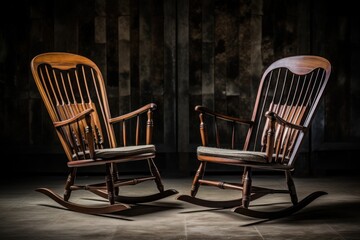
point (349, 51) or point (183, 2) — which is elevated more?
point (183, 2)

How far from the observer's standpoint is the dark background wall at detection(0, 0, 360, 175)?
5.88 meters

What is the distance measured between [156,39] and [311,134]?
72.2 inches

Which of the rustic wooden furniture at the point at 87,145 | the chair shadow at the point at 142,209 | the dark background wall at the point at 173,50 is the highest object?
the dark background wall at the point at 173,50

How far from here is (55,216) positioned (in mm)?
3777

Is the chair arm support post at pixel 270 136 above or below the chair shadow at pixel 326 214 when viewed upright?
above

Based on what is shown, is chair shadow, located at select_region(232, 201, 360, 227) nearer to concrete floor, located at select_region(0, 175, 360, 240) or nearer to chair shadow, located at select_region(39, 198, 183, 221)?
concrete floor, located at select_region(0, 175, 360, 240)

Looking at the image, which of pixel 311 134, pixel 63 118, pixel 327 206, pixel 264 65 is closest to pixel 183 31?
pixel 264 65

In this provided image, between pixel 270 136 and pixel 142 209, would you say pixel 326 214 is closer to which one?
pixel 270 136

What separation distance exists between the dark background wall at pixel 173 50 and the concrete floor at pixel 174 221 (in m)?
1.24

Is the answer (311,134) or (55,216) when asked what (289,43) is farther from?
(55,216)

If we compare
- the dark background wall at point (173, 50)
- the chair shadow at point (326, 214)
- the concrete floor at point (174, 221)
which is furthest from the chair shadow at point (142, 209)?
the dark background wall at point (173, 50)

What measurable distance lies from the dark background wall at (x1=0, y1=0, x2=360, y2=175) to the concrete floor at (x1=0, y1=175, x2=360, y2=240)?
1242 mm

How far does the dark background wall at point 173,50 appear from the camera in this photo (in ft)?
19.3

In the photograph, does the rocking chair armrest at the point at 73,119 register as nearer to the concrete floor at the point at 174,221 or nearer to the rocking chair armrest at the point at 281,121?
the concrete floor at the point at 174,221
